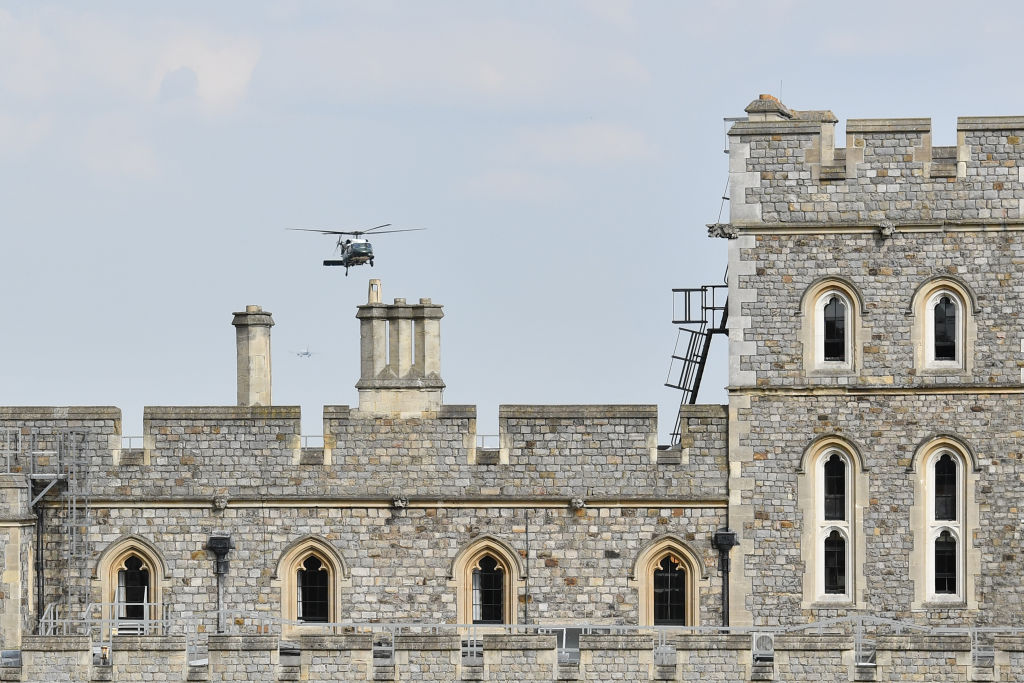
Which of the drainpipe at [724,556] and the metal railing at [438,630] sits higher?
the drainpipe at [724,556]

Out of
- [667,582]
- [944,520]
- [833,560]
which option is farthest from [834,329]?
[667,582]

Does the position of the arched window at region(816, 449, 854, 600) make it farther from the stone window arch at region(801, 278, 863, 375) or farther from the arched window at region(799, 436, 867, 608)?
the stone window arch at region(801, 278, 863, 375)

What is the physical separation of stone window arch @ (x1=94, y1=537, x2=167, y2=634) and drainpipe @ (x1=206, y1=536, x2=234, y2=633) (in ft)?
2.65

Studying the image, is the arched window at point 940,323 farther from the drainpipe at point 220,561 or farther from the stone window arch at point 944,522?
the drainpipe at point 220,561

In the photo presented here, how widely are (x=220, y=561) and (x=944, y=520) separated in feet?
35.5

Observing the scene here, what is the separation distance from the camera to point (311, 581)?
114 ft

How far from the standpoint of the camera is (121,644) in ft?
103

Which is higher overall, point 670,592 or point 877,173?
point 877,173

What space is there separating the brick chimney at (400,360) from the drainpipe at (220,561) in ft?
9.31

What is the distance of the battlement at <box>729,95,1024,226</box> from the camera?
34.2 metres

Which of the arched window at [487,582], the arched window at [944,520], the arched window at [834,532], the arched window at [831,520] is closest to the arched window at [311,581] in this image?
the arched window at [487,582]

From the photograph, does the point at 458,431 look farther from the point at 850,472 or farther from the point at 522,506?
the point at 850,472

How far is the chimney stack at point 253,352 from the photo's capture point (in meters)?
35.1

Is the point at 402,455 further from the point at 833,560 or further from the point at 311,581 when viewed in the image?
the point at 833,560
